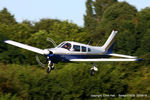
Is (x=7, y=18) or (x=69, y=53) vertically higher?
(x=7, y=18)

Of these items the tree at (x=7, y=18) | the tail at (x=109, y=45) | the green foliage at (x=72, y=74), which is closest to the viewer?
the tail at (x=109, y=45)

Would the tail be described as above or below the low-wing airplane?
above

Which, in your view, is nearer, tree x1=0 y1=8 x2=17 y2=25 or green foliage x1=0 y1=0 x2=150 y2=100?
green foliage x1=0 y1=0 x2=150 y2=100

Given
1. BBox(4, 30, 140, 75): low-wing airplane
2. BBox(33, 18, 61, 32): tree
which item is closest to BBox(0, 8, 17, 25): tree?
BBox(33, 18, 61, 32): tree

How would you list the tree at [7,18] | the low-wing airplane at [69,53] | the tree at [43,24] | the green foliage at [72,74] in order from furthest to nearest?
the tree at [7,18]
the tree at [43,24]
the green foliage at [72,74]
the low-wing airplane at [69,53]

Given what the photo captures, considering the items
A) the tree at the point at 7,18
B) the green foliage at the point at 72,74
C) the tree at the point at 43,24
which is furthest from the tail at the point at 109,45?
the tree at the point at 7,18

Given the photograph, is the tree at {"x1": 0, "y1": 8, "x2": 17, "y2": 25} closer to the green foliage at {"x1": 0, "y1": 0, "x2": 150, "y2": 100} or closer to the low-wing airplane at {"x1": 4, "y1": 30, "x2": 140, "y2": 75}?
the green foliage at {"x1": 0, "y1": 0, "x2": 150, "y2": 100}

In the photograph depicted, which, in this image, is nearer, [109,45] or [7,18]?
[109,45]

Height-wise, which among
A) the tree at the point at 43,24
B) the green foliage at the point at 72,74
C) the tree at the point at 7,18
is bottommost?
the green foliage at the point at 72,74

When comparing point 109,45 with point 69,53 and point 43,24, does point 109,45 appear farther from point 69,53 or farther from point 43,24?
point 43,24

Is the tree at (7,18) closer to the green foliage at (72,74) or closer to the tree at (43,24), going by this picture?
the tree at (43,24)

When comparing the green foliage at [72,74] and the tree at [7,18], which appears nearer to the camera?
the green foliage at [72,74]

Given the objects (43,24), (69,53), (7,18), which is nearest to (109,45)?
(69,53)

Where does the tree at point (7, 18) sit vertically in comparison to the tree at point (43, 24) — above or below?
above
